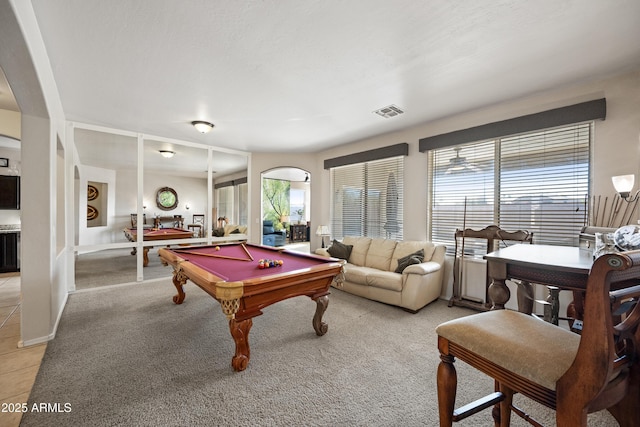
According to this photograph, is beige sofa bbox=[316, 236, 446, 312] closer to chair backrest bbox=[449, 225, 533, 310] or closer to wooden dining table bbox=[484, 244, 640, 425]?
chair backrest bbox=[449, 225, 533, 310]

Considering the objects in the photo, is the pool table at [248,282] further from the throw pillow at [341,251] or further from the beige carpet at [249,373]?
the throw pillow at [341,251]

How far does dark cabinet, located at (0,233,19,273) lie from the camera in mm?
4793

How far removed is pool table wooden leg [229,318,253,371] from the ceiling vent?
3.07 m

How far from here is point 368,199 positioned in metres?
5.04

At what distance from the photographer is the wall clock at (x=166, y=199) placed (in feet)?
25.8

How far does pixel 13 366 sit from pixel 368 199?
189 inches

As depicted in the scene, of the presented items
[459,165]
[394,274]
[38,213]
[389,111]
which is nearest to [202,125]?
[38,213]

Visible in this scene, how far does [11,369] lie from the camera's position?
6.55 ft

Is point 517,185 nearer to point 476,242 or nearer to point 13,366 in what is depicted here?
point 476,242

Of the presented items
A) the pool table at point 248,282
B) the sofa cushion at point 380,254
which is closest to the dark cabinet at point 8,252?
the pool table at point 248,282

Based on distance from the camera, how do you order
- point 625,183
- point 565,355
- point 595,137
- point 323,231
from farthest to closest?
point 323,231 < point 595,137 < point 625,183 < point 565,355

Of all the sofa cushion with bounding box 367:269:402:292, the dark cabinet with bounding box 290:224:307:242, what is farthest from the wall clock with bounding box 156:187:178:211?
the sofa cushion with bounding box 367:269:402:292

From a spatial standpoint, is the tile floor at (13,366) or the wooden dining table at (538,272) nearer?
the wooden dining table at (538,272)

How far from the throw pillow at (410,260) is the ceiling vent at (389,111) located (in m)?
2.03
